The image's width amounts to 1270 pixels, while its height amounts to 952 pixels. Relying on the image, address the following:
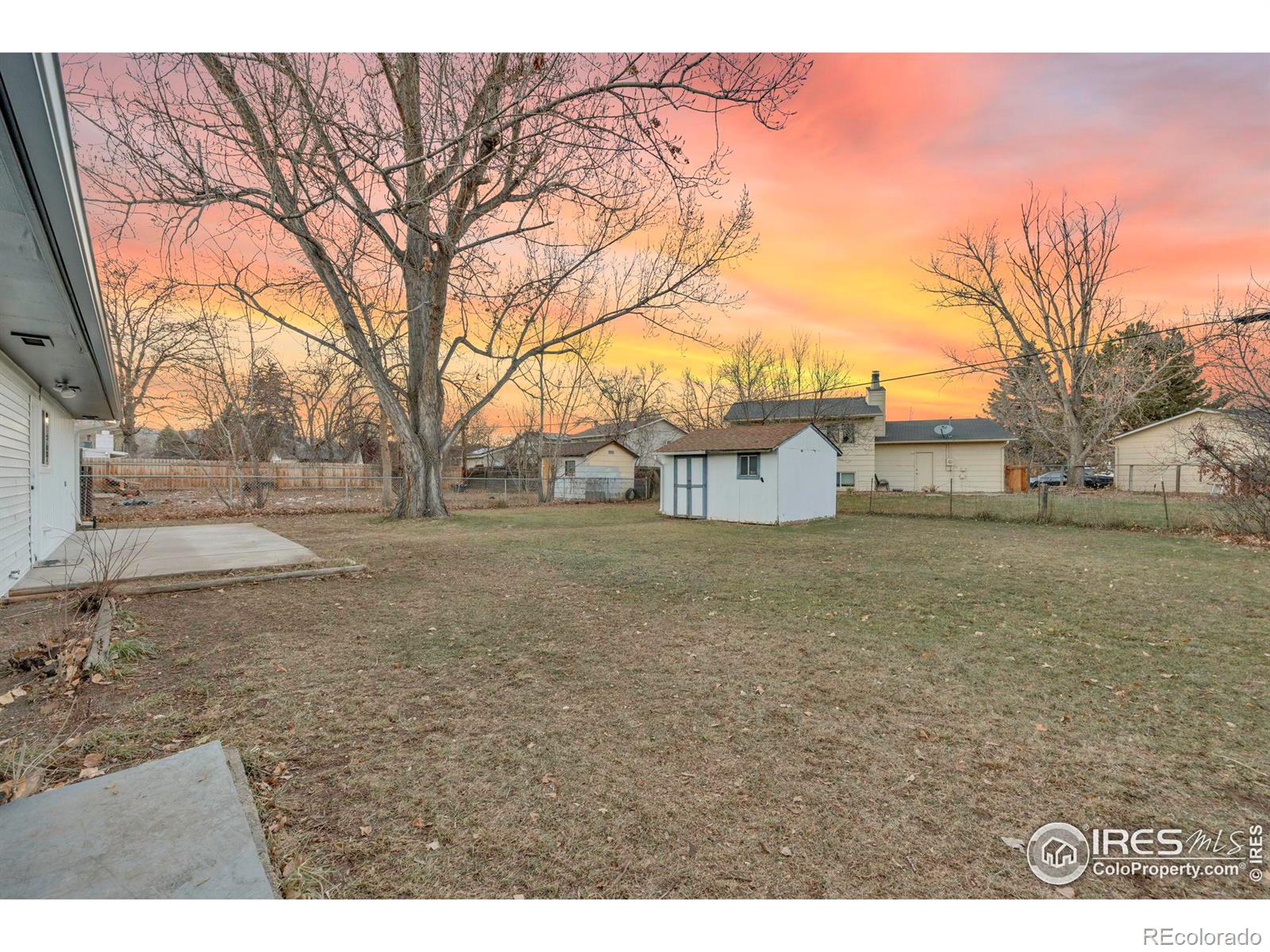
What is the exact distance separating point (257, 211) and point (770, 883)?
7.33 m

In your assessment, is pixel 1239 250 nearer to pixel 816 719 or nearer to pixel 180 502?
pixel 816 719

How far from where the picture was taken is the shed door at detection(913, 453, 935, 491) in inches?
1057

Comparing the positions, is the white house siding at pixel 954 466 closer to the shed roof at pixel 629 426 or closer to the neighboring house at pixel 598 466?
the shed roof at pixel 629 426

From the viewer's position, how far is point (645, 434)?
3488cm

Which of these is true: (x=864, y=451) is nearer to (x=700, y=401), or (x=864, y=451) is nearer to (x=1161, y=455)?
(x=700, y=401)

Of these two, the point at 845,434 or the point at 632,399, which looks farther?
the point at 632,399

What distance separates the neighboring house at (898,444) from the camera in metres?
26.0

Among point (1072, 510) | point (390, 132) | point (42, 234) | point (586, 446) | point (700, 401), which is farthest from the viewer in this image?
point (586, 446)

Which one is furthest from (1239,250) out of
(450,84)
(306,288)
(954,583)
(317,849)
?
(306,288)

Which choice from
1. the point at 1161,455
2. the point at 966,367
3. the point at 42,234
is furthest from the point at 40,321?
the point at 1161,455

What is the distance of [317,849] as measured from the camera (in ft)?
6.72

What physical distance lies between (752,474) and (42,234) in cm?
1464

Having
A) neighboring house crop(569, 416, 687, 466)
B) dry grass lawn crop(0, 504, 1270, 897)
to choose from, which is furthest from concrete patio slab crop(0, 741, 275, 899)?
neighboring house crop(569, 416, 687, 466)
